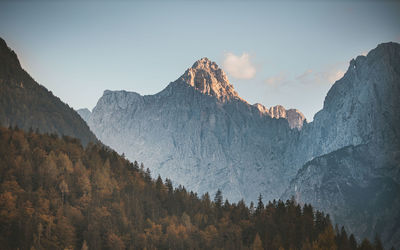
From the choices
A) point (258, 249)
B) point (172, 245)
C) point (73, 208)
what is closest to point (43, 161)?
point (73, 208)

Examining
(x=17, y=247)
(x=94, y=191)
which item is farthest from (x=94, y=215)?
(x=17, y=247)

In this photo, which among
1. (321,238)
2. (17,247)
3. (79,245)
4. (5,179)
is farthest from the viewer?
(321,238)

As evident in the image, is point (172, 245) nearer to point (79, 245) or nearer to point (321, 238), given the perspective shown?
point (79, 245)

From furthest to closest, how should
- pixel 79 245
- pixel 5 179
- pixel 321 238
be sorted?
pixel 321 238 → pixel 5 179 → pixel 79 245

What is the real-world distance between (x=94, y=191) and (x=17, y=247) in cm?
4985

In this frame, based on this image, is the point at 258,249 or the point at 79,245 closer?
the point at 79,245

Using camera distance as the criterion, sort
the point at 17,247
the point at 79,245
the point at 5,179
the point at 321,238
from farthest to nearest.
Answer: the point at 321,238 → the point at 5,179 → the point at 79,245 → the point at 17,247

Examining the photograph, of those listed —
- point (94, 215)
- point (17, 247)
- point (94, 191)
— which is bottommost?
point (17, 247)

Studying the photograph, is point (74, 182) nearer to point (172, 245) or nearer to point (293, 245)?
point (172, 245)

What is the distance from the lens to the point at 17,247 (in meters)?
151

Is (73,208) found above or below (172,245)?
above

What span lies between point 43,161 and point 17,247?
163ft

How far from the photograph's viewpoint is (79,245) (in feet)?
545

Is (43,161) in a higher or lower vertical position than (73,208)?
higher
